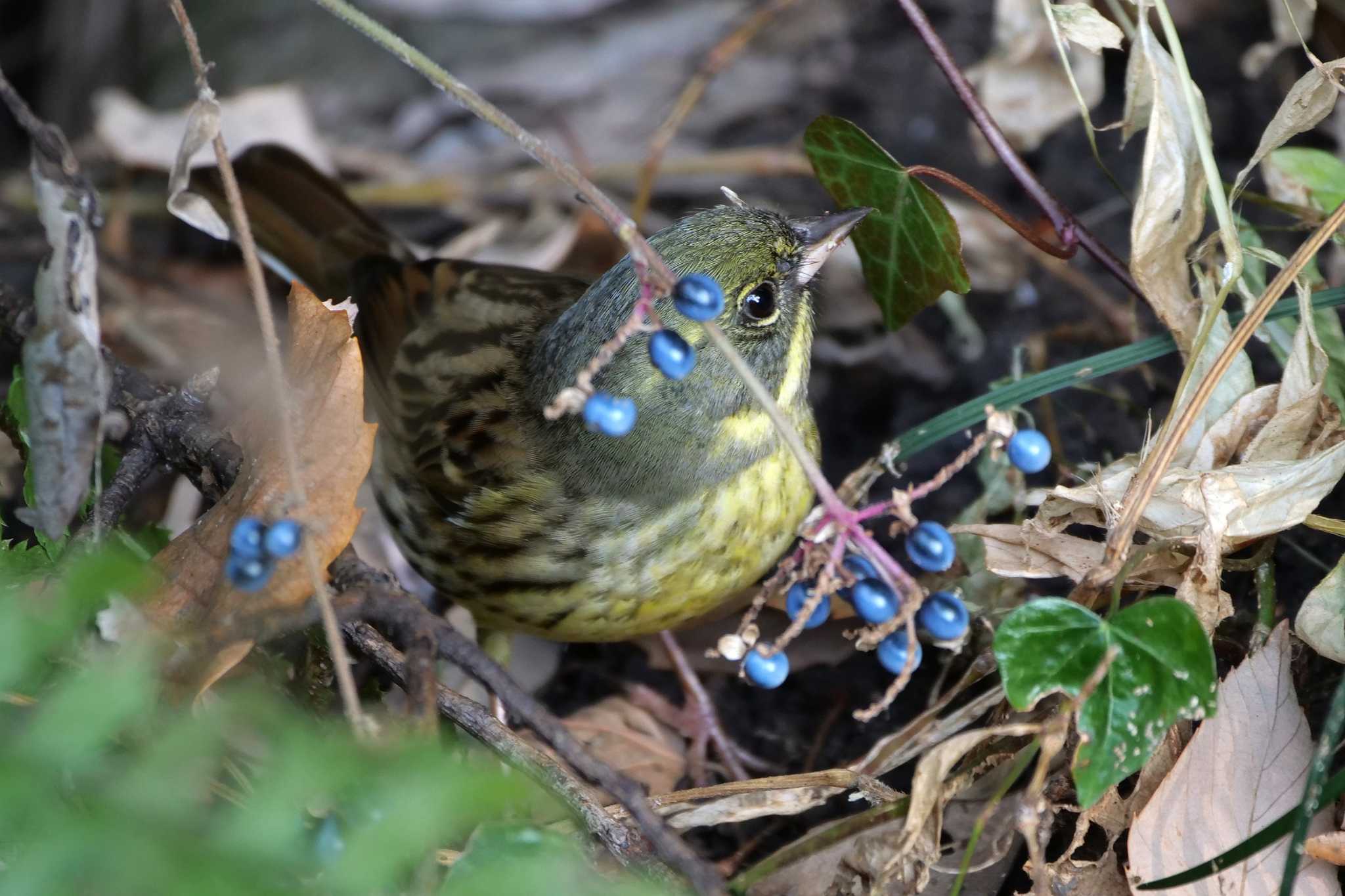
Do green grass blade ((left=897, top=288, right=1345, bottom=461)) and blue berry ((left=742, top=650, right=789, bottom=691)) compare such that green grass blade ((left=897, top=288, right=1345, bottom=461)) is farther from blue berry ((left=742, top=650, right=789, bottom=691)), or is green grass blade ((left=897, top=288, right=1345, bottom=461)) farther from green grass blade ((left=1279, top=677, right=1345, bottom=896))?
green grass blade ((left=1279, top=677, right=1345, bottom=896))

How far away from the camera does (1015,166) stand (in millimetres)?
2857

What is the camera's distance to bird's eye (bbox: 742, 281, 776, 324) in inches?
112

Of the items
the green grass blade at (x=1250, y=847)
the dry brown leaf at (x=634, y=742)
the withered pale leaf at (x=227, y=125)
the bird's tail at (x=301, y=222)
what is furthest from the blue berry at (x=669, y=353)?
the withered pale leaf at (x=227, y=125)

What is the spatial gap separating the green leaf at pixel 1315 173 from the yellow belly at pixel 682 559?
4.27 ft

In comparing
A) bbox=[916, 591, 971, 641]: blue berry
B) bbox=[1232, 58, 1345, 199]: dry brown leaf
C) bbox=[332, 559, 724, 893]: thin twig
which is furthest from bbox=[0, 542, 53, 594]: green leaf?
bbox=[1232, 58, 1345, 199]: dry brown leaf

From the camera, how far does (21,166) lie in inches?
205

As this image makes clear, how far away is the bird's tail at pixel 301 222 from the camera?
4082mm

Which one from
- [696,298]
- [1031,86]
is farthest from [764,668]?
[1031,86]

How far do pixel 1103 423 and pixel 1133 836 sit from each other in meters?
1.60

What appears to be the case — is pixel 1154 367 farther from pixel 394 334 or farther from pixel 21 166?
pixel 21 166

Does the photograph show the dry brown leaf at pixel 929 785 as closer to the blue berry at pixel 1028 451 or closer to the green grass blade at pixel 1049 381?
the blue berry at pixel 1028 451

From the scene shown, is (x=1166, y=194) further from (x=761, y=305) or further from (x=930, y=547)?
(x=930, y=547)

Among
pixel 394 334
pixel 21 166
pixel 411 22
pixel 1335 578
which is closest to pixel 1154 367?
pixel 1335 578

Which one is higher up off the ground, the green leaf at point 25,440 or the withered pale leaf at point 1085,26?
the withered pale leaf at point 1085,26
